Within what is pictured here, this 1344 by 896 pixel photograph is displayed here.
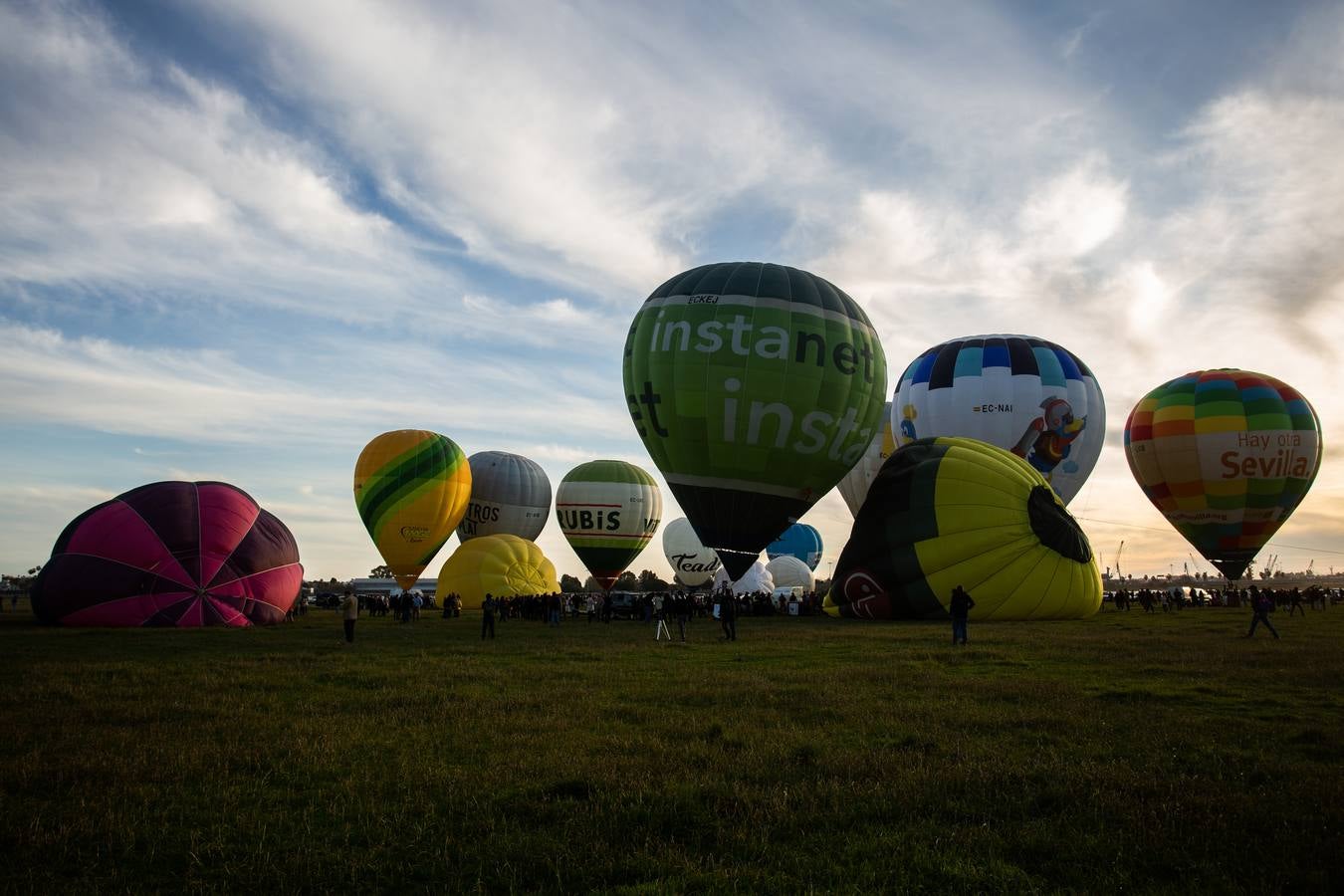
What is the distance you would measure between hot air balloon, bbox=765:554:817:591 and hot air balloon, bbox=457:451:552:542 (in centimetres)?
1767

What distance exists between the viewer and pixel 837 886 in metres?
4.34

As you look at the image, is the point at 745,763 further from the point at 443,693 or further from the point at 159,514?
the point at 159,514

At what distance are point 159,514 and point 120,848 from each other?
22.0 metres

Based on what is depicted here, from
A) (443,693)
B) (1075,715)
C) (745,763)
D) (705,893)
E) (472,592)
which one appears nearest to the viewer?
(705,893)

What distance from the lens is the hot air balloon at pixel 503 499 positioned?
53.8 meters

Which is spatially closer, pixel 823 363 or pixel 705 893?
pixel 705 893

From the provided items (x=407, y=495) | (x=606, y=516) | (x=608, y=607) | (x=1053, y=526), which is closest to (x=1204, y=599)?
(x=1053, y=526)

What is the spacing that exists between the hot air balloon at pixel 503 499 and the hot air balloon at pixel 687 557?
14202 millimetres

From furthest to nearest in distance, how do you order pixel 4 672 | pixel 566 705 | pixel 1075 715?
pixel 4 672
pixel 566 705
pixel 1075 715

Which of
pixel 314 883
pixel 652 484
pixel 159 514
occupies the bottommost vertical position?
pixel 314 883

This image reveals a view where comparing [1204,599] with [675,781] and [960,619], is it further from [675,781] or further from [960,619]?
[675,781]

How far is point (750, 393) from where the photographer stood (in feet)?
75.4

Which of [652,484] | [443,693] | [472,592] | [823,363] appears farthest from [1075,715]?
[652,484]

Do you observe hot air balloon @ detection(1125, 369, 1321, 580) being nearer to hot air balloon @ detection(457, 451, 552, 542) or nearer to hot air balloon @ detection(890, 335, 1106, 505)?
hot air balloon @ detection(890, 335, 1106, 505)
